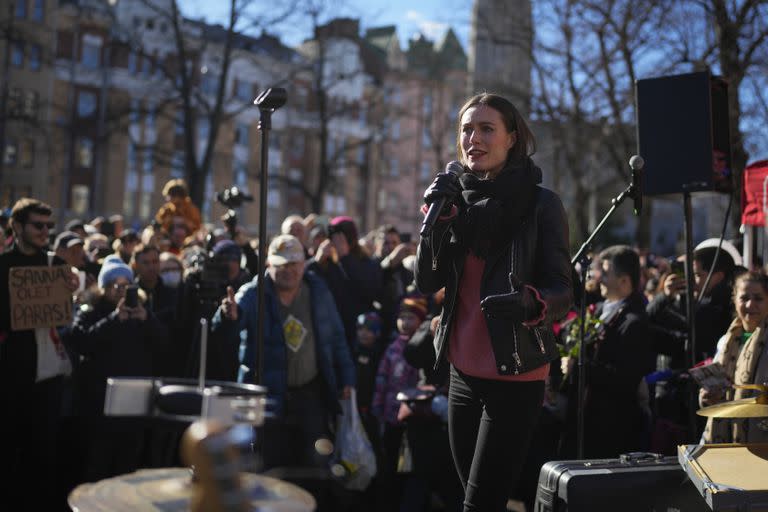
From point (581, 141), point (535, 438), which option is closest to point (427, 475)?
point (535, 438)

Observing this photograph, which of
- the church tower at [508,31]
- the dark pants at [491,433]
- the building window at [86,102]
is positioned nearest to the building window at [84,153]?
the building window at [86,102]

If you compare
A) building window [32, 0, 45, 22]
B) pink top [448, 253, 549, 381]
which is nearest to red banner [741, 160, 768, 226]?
pink top [448, 253, 549, 381]

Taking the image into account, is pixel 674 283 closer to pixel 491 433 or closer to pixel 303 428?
pixel 303 428

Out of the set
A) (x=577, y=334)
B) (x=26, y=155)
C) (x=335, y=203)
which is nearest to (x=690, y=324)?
(x=577, y=334)

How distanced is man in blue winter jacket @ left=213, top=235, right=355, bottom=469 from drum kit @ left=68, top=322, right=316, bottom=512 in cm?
450

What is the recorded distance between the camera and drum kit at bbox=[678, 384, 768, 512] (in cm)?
361

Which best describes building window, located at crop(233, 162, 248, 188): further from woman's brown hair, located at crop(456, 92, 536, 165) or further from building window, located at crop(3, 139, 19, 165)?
woman's brown hair, located at crop(456, 92, 536, 165)

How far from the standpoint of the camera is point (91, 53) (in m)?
53.1

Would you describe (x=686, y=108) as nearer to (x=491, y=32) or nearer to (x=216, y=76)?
(x=491, y=32)

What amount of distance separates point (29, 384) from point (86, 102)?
4854 cm

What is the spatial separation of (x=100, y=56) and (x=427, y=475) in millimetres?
49928

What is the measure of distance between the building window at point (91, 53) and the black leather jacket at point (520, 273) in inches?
2068

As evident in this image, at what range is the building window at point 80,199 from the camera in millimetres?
52156

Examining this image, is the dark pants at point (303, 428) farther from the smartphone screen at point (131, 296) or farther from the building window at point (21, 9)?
the building window at point (21, 9)
